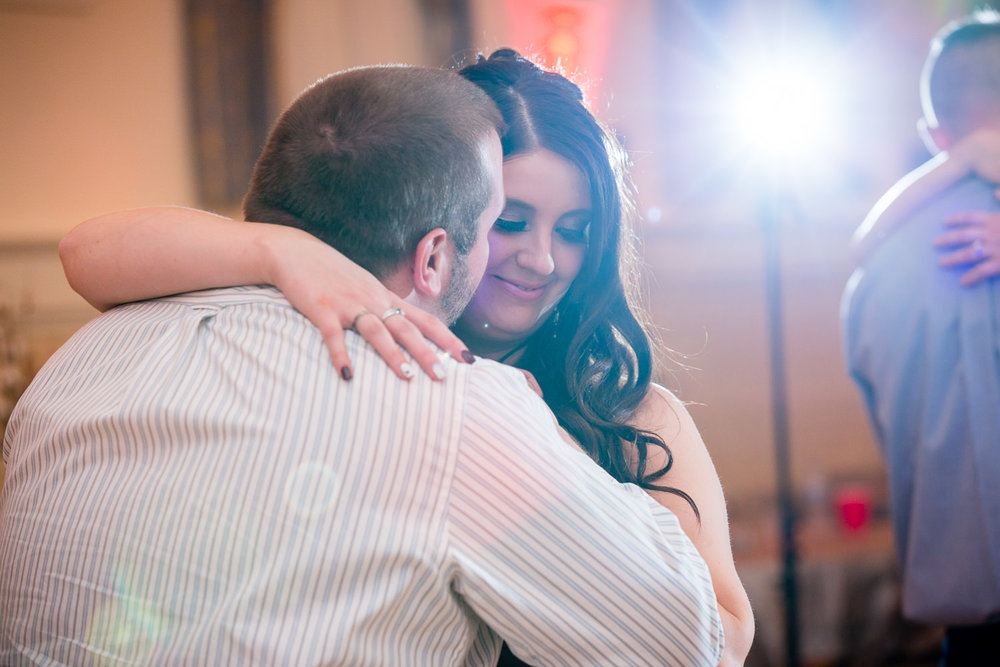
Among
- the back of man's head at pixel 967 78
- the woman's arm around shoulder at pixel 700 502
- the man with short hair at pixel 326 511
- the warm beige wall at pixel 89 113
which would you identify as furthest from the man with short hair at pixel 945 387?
the warm beige wall at pixel 89 113

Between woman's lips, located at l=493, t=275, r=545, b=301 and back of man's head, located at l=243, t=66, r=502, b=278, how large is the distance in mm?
486

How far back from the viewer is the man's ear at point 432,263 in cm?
105

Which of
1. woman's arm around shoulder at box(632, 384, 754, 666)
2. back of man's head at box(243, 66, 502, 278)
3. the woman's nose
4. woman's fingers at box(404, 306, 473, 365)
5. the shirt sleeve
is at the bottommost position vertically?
woman's arm around shoulder at box(632, 384, 754, 666)

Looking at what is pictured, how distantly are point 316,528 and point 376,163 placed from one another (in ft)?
1.35

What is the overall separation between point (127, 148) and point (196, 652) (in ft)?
10.4

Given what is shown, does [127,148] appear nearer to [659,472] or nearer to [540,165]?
[540,165]

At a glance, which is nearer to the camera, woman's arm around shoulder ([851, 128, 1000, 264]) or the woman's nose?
the woman's nose

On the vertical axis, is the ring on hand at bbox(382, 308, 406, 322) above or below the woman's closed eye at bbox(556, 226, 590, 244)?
above

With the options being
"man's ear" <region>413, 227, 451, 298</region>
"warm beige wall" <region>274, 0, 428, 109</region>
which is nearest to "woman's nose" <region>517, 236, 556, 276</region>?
"man's ear" <region>413, 227, 451, 298</region>

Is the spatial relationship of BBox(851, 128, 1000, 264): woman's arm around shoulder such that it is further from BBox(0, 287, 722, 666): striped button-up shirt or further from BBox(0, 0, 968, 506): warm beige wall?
BBox(0, 287, 722, 666): striped button-up shirt

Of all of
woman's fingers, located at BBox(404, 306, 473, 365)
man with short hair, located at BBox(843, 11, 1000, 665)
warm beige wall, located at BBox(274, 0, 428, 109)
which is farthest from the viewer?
warm beige wall, located at BBox(274, 0, 428, 109)

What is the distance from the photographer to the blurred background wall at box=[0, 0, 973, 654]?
3482 mm

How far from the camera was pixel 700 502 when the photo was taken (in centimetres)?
129

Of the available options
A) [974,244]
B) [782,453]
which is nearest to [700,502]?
[974,244]
